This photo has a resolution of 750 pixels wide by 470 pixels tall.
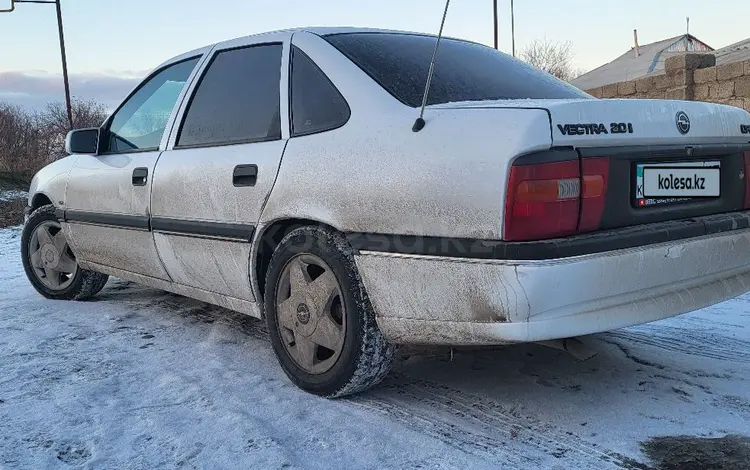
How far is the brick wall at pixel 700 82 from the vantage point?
935cm

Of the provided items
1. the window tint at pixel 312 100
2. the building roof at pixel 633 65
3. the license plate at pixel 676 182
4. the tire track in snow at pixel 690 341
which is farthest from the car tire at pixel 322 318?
the building roof at pixel 633 65

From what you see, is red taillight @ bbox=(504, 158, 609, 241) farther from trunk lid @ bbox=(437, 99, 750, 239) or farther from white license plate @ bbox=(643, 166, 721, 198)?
white license plate @ bbox=(643, 166, 721, 198)

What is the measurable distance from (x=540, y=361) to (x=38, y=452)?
2.09 meters

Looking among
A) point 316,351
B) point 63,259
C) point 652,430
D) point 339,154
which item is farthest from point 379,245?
point 63,259

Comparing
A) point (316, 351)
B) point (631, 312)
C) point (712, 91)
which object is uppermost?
point (712, 91)

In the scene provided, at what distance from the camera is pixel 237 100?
3.33m

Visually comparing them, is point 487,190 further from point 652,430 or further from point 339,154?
point 652,430

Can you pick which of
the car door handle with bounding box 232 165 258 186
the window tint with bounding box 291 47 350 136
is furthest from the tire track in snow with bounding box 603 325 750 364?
the car door handle with bounding box 232 165 258 186

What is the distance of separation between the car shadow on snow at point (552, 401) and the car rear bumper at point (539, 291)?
35cm

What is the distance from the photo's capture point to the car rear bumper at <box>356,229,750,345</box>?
2.15 meters

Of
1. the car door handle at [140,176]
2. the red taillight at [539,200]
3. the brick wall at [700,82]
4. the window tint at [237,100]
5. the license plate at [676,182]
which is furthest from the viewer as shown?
the brick wall at [700,82]

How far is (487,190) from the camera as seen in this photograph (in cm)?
215

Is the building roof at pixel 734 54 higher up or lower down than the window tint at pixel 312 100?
higher up

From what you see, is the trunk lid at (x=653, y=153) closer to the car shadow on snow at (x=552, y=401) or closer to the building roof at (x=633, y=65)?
the car shadow on snow at (x=552, y=401)
